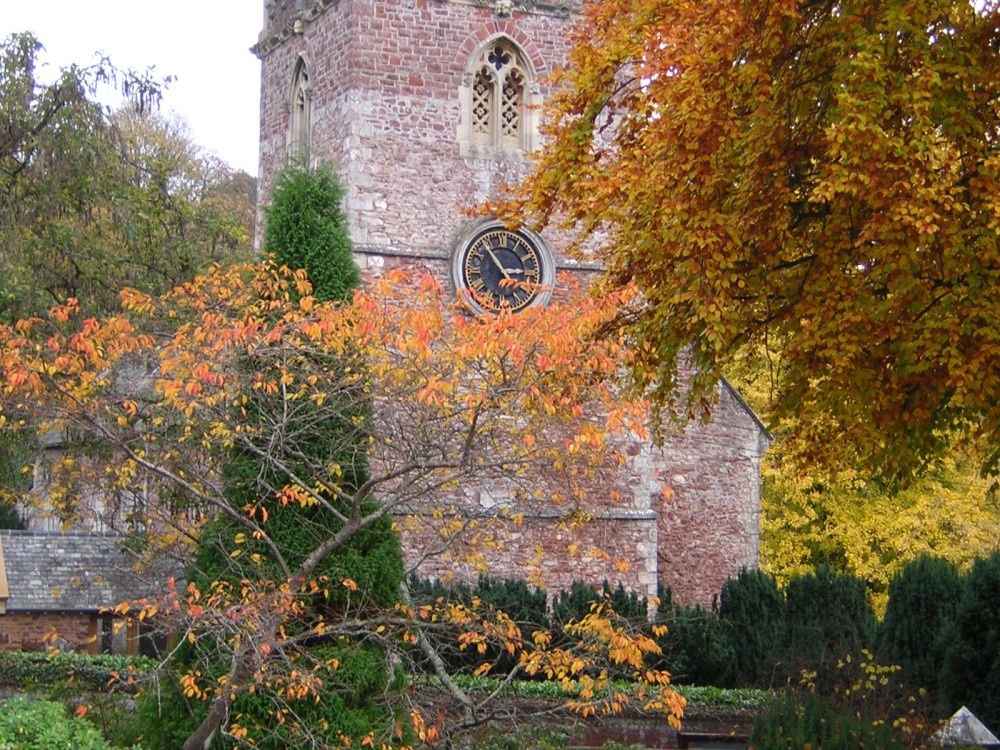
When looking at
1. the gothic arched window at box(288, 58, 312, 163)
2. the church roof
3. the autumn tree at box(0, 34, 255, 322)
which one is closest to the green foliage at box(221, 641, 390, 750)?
the church roof

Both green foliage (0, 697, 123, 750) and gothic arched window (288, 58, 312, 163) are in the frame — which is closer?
green foliage (0, 697, 123, 750)

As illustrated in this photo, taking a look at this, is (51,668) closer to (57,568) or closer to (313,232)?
(57,568)

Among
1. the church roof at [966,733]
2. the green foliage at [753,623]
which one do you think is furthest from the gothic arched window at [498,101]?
the church roof at [966,733]

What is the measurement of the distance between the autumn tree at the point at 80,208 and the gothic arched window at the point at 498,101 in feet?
12.6

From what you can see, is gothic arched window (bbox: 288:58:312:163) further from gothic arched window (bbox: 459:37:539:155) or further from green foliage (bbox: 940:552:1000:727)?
green foliage (bbox: 940:552:1000:727)

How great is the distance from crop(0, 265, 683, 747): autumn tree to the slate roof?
950 centimetres

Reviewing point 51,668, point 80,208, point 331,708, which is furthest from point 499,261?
point 331,708

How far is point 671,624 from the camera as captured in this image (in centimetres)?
2048

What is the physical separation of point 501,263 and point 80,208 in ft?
20.2

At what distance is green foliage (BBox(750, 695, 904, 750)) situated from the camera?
14.0 m

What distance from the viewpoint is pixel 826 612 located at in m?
21.8

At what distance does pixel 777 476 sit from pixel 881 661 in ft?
35.8

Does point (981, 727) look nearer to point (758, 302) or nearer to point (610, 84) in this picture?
point (758, 302)

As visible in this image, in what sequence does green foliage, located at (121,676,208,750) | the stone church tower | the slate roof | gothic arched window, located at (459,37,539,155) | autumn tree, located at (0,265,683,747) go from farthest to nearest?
the slate roof, gothic arched window, located at (459,37,539,155), the stone church tower, green foliage, located at (121,676,208,750), autumn tree, located at (0,265,683,747)
